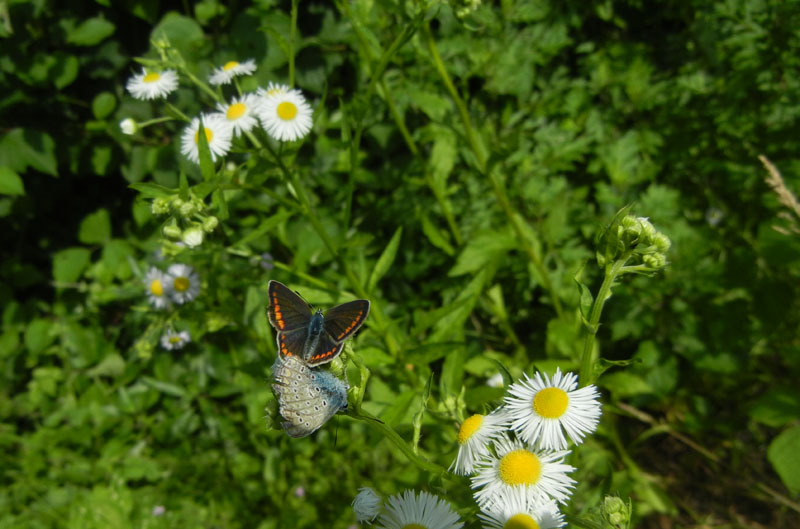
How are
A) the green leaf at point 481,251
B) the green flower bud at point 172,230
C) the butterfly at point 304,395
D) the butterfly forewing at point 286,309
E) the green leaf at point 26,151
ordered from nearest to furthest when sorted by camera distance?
the butterfly at point 304,395 → the butterfly forewing at point 286,309 → the green flower bud at point 172,230 → the green leaf at point 481,251 → the green leaf at point 26,151

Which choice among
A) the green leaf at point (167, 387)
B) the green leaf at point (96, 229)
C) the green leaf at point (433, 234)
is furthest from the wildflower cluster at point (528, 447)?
the green leaf at point (96, 229)

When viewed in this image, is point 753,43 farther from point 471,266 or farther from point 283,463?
point 283,463

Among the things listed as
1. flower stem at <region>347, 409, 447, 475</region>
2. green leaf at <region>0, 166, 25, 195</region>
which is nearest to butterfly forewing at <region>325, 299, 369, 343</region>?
flower stem at <region>347, 409, 447, 475</region>

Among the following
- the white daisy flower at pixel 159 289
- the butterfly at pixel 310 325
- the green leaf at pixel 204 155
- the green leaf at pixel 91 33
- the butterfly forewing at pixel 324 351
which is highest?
the green leaf at pixel 91 33

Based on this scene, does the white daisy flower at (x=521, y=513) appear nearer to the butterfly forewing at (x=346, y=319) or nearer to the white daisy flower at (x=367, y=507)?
the white daisy flower at (x=367, y=507)

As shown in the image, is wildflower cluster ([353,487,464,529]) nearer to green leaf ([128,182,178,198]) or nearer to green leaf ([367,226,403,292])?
green leaf ([367,226,403,292])

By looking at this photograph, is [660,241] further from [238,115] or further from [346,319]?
[238,115]

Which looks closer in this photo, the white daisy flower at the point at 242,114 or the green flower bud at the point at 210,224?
the green flower bud at the point at 210,224
